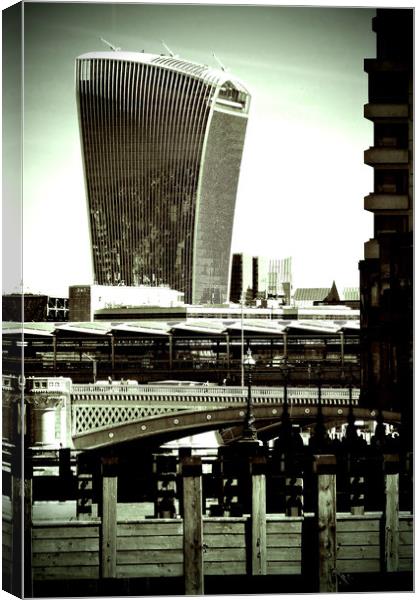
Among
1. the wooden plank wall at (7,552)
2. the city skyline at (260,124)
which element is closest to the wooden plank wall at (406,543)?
the city skyline at (260,124)

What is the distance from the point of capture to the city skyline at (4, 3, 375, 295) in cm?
1162

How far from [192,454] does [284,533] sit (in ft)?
2.49

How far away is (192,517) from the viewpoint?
11906mm

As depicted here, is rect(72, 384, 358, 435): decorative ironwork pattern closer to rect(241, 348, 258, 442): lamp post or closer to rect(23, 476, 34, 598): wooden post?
rect(241, 348, 258, 442): lamp post

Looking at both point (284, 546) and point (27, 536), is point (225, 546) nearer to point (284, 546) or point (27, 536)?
point (284, 546)

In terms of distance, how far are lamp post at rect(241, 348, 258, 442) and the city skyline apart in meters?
0.57

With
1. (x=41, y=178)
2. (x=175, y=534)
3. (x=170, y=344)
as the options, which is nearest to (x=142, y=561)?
(x=175, y=534)

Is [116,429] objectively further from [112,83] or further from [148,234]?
[112,83]

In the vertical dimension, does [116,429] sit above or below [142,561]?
above

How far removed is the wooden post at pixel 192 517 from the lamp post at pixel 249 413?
374mm

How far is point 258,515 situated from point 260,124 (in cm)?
244

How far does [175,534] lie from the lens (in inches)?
470

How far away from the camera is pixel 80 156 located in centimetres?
→ 1185

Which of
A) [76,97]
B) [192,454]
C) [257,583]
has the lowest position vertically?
[257,583]
